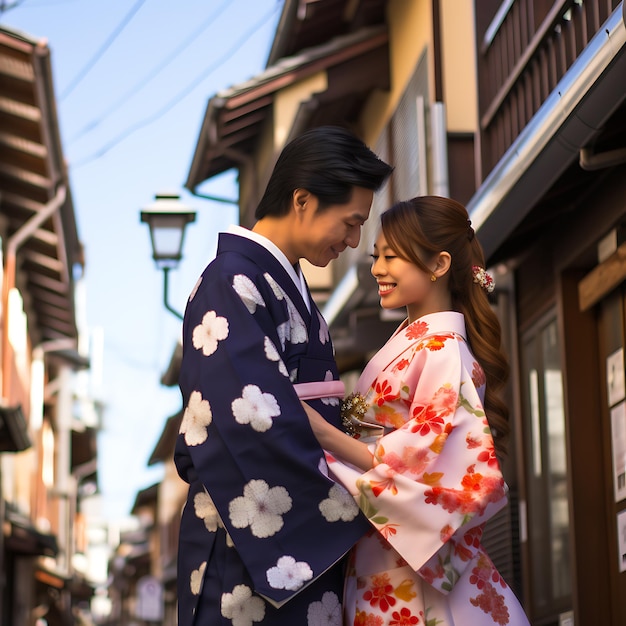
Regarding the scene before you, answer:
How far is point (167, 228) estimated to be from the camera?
11500 millimetres

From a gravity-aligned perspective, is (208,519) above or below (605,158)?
below

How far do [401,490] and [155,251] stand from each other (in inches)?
321

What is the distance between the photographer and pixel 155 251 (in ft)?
37.6

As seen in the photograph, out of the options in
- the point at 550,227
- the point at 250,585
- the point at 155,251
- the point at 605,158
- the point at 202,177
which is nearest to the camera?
the point at 250,585

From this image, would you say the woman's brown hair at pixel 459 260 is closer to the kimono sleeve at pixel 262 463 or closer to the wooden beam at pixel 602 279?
the kimono sleeve at pixel 262 463

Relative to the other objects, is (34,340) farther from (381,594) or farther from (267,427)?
(267,427)

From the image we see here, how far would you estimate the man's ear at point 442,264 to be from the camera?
13.6ft

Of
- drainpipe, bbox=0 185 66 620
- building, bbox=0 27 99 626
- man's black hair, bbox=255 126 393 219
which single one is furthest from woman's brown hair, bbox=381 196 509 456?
drainpipe, bbox=0 185 66 620

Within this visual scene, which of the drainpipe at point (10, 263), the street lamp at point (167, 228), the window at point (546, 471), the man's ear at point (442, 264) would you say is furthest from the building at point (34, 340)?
the man's ear at point (442, 264)

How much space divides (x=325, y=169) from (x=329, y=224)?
0.17m

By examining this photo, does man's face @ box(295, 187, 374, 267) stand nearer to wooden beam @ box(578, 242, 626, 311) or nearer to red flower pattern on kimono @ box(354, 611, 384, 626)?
red flower pattern on kimono @ box(354, 611, 384, 626)

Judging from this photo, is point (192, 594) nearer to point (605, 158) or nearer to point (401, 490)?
point (401, 490)

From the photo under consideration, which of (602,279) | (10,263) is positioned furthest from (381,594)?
(10,263)

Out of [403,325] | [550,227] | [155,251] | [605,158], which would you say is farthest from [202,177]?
[403,325]
